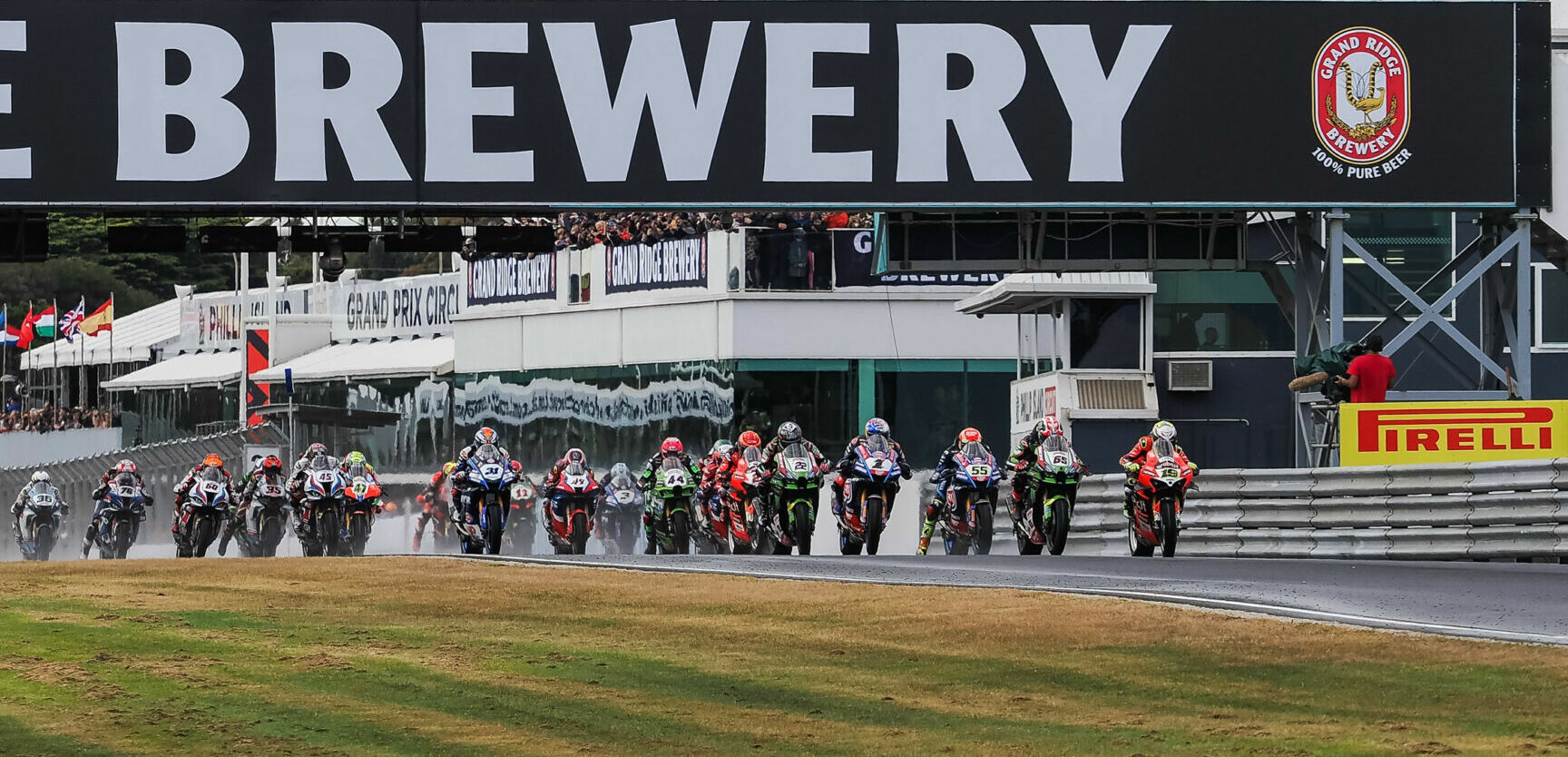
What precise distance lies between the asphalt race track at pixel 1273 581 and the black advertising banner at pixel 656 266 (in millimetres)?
20882

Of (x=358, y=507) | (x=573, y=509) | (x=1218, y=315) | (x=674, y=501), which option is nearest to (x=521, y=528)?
(x=358, y=507)

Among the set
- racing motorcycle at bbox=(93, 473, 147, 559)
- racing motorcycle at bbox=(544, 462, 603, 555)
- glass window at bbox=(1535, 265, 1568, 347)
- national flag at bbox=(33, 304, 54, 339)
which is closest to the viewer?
racing motorcycle at bbox=(544, 462, 603, 555)

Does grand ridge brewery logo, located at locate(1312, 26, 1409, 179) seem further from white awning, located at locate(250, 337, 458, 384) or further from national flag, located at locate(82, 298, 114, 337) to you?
national flag, located at locate(82, 298, 114, 337)

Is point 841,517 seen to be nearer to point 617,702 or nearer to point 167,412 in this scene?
point 617,702

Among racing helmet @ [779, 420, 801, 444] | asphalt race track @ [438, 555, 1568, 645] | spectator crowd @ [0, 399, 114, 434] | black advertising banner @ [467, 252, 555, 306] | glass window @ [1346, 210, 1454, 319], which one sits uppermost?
black advertising banner @ [467, 252, 555, 306]

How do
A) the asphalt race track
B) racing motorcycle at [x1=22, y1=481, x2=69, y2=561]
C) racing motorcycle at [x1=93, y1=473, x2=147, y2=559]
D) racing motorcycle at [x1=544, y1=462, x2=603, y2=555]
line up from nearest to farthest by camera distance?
the asphalt race track < racing motorcycle at [x1=544, y1=462, x2=603, y2=555] < racing motorcycle at [x1=93, y1=473, x2=147, y2=559] < racing motorcycle at [x1=22, y1=481, x2=69, y2=561]

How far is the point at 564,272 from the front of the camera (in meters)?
47.9

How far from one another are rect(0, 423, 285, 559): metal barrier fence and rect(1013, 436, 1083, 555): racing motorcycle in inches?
702

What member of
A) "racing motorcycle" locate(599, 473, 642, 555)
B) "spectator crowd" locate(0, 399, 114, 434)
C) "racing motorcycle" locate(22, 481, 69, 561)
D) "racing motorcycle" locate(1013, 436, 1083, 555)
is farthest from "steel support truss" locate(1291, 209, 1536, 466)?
"spectator crowd" locate(0, 399, 114, 434)

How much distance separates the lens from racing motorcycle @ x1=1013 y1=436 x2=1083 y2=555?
24.6 m

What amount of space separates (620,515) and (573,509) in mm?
6935

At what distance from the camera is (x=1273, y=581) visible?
1861 centimetres

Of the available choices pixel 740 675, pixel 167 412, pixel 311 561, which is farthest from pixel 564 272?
pixel 740 675

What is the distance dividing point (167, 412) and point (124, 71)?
42.2 meters
